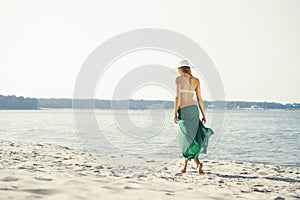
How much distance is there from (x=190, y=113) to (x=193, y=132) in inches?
15.4

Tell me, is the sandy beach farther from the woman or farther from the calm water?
the calm water

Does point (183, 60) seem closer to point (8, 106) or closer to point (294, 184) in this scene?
point (294, 184)

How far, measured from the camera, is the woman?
253 inches

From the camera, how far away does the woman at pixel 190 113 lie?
6414mm

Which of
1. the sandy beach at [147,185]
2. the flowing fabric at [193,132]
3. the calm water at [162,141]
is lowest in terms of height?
the calm water at [162,141]

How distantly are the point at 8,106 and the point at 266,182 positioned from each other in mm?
87584

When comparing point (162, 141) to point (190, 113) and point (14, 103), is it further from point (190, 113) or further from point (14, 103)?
point (14, 103)

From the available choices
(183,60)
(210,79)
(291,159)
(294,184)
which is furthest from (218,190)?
(291,159)

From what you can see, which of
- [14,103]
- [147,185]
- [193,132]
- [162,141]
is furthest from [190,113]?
[14,103]

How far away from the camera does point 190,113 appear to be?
6.45 meters

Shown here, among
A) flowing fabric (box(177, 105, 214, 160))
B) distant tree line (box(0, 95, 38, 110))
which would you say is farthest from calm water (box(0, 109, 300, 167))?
distant tree line (box(0, 95, 38, 110))

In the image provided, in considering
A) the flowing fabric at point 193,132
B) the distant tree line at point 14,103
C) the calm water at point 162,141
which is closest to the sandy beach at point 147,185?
the flowing fabric at point 193,132

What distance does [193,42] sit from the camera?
9438 millimetres

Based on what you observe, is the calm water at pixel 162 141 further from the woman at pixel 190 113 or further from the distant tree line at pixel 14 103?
the distant tree line at pixel 14 103
